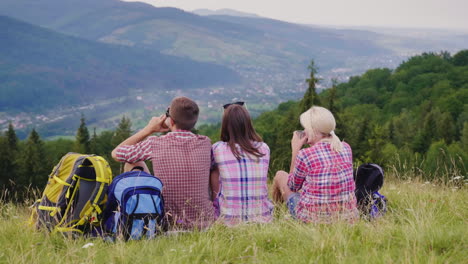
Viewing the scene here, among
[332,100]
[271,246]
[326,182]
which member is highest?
[326,182]

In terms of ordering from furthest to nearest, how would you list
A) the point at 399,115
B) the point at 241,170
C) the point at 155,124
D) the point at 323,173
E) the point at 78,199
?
1. the point at 399,115
2. the point at 155,124
3. the point at 241,170
4. the point at 323,173
5. the point at 78,199

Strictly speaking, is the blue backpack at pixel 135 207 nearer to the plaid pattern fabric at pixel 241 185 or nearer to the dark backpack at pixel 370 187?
the plaid pattern fabric at pixel 241 185

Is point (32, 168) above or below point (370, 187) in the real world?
below

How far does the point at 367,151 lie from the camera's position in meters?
34.8

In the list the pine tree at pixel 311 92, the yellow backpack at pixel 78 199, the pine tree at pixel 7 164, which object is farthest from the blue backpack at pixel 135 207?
the pine tree at pixel 7 164

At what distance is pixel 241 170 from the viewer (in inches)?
156

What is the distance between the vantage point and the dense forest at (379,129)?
2881cm

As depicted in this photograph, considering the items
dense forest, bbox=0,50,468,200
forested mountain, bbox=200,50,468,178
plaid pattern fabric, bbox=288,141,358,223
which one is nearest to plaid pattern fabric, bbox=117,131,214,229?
plaid pattern fabric, bbox=288,141,358,223

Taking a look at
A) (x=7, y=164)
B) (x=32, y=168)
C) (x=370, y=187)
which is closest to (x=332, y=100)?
(x=370, y=187)

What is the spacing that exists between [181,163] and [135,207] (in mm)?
655

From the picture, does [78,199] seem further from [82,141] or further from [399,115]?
[399,115]

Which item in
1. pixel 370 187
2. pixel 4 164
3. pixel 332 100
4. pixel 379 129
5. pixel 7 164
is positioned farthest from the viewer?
pixel 379 129

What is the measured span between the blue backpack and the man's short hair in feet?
2.24

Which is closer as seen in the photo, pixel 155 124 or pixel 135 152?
pixel 135 152
